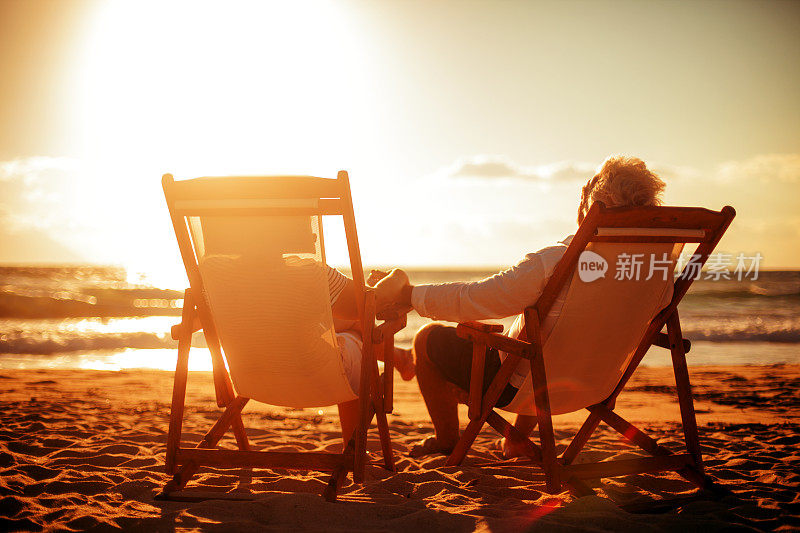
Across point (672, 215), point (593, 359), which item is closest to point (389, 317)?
point (593, 359)

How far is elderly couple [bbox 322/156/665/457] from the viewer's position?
2744mm

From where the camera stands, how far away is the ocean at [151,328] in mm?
10039

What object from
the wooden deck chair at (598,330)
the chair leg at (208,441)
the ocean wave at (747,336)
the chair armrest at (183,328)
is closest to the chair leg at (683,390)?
the wooden deck chair at (598,330)

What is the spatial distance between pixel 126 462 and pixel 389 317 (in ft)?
5.87

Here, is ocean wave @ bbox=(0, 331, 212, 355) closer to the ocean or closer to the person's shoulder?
the ocean

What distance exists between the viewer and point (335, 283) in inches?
113

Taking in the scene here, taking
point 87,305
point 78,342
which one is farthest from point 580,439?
point 87,305

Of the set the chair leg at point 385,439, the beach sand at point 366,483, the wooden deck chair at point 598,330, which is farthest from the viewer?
the chair leg at point 385,439

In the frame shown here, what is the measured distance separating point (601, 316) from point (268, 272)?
1470 mm

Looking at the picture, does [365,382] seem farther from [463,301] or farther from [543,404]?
[543,404]

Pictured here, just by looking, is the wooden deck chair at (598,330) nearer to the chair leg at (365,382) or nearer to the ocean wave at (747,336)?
the chair leg at (365,382)

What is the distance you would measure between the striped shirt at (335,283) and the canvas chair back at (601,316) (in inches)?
36.9

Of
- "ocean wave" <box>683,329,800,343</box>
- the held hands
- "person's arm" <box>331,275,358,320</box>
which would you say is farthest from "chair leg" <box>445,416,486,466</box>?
"ocean wave" <box>683,329,800,343</box>

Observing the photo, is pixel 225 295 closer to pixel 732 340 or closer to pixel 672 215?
pixel 672 215
